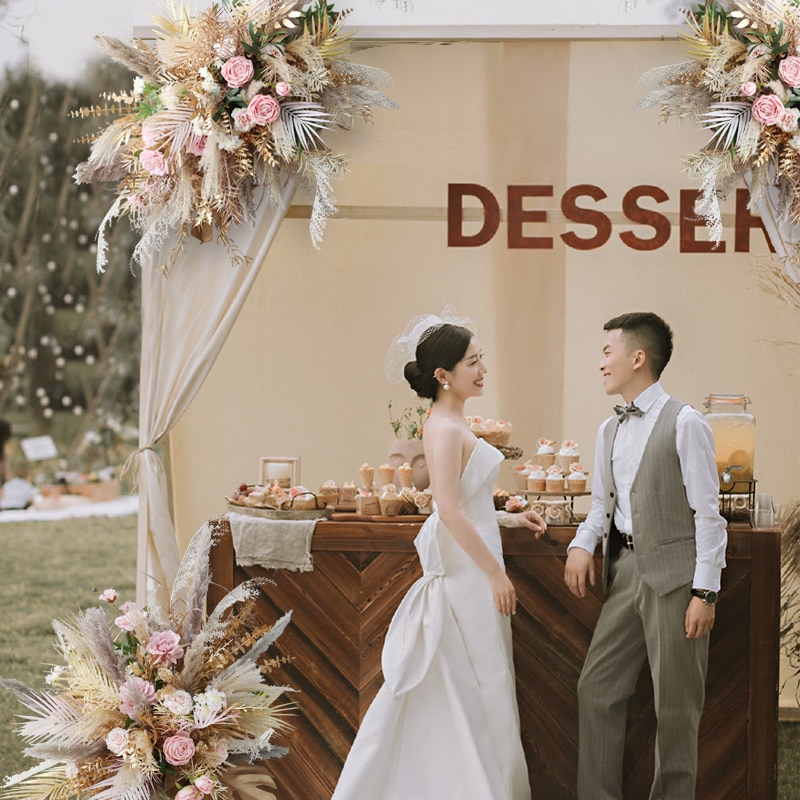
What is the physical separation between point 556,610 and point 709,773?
2.51ft

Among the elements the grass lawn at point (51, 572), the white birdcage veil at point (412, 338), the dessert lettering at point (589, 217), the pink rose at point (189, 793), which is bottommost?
the grass lawn at point (51, 572)

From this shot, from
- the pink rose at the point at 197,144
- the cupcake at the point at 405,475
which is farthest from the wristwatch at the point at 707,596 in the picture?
the pink rose at the point at 197,144

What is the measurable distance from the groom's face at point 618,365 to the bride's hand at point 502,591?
0.71m

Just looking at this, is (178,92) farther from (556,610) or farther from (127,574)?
(127,574)

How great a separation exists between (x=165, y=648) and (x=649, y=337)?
184 centimetres

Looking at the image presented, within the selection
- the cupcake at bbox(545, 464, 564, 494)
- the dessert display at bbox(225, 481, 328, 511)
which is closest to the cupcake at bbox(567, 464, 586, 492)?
the cupcake at bbox(545, 464, 564, 494)

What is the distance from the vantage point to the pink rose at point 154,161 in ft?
13.8

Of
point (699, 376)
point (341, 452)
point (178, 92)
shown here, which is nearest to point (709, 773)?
point (699, 376)

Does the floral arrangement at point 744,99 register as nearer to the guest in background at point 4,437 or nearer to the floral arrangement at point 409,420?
the floral arrangement at point 409,420

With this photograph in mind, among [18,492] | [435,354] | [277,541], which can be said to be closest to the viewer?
[435,354]

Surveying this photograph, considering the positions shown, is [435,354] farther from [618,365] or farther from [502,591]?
[502,591]

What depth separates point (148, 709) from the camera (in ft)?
10.8

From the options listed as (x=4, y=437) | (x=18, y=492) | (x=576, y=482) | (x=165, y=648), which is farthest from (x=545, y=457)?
(x=18, y=492)

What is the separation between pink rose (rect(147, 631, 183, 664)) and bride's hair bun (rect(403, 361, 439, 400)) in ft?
3.63
